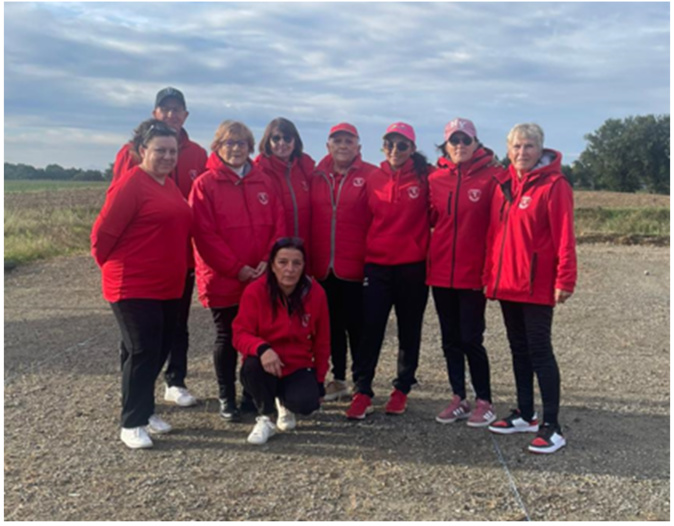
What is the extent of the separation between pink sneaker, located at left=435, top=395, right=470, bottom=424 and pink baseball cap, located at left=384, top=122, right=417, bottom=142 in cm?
179

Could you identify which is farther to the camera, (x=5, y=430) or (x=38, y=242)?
(x=38, y=242)

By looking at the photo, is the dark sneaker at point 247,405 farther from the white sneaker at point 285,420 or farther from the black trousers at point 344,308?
the black trousers at point 344,308

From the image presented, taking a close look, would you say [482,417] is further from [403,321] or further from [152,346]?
[152,346]

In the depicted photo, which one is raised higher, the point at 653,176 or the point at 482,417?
the point at 653,176

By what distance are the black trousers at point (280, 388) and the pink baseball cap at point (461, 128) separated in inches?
70.1

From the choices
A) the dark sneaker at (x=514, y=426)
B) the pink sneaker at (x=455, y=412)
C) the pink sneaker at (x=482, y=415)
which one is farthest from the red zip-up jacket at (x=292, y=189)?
the dark sneaker at (x=514, y=426)

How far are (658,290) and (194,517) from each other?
31.3 feet

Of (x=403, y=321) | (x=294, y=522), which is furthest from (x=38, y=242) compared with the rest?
(x=294, y=522)

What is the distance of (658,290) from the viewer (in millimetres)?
10930

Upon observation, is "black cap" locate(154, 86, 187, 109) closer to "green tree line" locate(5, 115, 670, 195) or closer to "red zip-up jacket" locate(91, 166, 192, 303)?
"red zip-up jacket" locate(91, 166, 192, 303)

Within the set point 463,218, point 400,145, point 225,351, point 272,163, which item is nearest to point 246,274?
point 225,351

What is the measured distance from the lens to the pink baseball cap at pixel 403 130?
4586 millimetres

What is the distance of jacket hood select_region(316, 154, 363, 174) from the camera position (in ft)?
15.9

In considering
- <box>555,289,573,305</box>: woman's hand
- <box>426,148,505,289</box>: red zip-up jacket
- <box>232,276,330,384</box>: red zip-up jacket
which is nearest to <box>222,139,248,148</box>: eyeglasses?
<box>232,276,330,384</box>: red zip-up jacket
